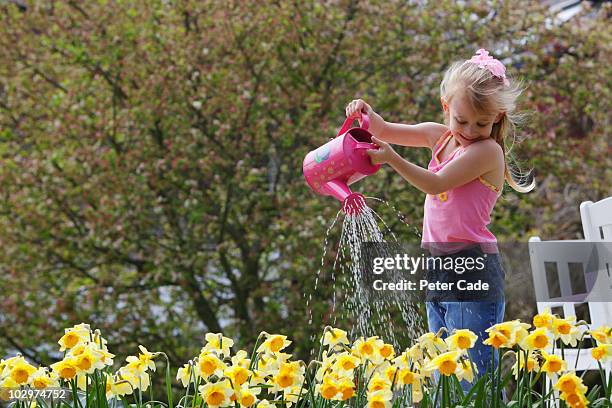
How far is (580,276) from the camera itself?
268 cm

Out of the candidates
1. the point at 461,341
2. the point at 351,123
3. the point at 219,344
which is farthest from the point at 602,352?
the point at 351,123

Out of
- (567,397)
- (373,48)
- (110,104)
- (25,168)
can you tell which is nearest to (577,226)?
(373,48)

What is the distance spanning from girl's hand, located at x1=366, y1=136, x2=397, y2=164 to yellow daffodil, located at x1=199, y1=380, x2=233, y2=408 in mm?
677

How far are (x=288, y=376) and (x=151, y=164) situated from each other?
10.7ft

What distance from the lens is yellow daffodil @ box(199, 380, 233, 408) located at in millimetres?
1512

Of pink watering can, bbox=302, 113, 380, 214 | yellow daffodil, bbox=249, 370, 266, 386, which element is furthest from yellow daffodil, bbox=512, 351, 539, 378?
pink watering can, bbox=302, 113, 380, 214

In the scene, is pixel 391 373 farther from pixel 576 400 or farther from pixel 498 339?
pixel 576 400

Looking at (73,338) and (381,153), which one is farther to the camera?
(381,153)

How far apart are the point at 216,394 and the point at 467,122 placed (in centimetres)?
91

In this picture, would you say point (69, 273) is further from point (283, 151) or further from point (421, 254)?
point (421, 254)

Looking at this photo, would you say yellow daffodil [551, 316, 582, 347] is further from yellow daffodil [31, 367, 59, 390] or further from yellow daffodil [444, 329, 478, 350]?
yellow daffodil [31, 367, 59, 390]

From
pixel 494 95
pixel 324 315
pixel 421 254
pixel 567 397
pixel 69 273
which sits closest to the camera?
pixel 567 397

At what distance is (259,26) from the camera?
188 inches

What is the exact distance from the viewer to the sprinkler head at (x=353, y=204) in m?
2.01
